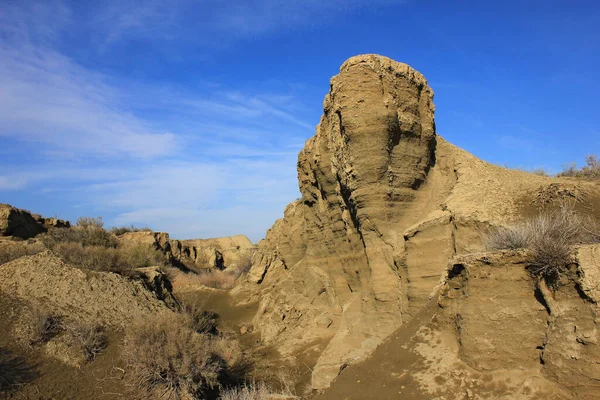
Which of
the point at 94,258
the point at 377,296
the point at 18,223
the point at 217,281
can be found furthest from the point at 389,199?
the point at 18,223

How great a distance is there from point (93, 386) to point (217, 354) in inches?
167

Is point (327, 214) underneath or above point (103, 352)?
above

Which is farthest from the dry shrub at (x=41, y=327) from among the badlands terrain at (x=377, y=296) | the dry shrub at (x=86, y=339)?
the dry shrub at (x=86, y=339)

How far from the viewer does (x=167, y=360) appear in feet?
34.3

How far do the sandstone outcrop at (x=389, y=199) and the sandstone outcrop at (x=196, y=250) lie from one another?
25806mm

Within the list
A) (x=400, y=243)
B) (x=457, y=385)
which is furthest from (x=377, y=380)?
(x=400, y=243)

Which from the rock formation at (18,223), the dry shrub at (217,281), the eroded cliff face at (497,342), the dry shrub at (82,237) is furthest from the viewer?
the dry shrub at (217,281)

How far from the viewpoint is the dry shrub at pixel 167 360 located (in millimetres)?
10328

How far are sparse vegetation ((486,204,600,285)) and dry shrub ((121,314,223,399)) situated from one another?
7989 mm

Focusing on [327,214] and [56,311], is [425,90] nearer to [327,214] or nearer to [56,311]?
[327,214]

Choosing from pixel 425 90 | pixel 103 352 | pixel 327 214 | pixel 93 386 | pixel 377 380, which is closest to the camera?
pixel 377 380

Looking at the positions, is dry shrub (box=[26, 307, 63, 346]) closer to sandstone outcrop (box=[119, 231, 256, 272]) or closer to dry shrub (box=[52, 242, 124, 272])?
dry shrub (box=[52, 242, 124, 272])

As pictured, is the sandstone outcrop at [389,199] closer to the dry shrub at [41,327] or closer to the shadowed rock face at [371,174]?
the shadowed rock face at [371,174]

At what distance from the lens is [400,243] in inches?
461
